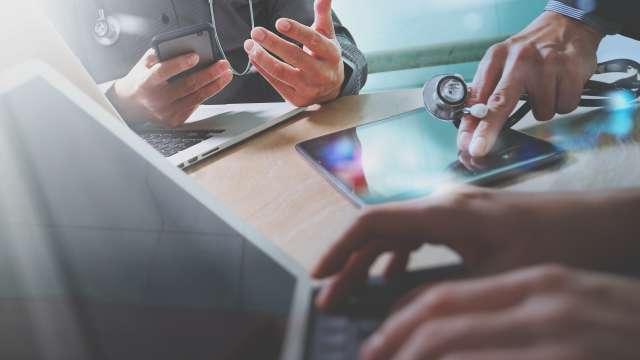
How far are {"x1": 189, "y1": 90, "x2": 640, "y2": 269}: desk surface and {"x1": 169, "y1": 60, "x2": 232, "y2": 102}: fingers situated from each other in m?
0.18

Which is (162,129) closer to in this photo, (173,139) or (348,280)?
(173,139)

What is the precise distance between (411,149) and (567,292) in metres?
0.38

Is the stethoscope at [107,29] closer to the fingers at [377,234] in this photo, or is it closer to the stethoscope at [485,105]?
the stethoscope at [485,105]

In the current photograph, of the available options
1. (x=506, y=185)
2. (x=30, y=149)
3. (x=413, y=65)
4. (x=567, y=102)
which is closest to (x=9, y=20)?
(x=30, y=149)

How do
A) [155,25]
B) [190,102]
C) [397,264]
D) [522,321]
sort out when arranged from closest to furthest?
[522,321] → [397,264] → [190,102] → [155,25]

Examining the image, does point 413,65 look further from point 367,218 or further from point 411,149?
point 367,218

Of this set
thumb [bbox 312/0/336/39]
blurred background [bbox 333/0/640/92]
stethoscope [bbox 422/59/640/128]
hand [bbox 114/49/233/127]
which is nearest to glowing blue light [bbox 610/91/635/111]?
stethoscope [bbox 422/59/640/128]

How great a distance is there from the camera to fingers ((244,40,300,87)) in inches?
32.7

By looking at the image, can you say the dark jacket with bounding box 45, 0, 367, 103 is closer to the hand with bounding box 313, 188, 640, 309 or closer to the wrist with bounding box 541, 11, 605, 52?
the wrist with bounding box 541, 11, 605, 52

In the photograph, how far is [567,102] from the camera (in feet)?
2.19

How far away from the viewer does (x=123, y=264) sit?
1.20 ft

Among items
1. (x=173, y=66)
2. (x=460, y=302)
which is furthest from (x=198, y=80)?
(x=460, y=302)

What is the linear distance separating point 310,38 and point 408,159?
1.19 ft

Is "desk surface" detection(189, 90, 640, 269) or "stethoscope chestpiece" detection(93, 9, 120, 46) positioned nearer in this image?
"desk surface" detection(189, 90, 640, 269)
